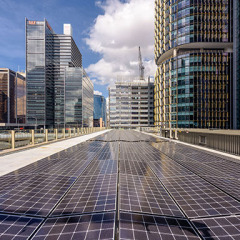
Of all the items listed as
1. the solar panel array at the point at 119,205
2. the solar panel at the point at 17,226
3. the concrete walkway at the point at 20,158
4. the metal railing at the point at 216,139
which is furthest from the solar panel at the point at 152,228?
the metal railing at the point at 216,139

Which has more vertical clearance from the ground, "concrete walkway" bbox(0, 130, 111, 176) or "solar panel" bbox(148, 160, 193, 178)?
"solar panel" bbox(148, 160, 193, 178)

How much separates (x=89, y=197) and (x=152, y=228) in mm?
2205

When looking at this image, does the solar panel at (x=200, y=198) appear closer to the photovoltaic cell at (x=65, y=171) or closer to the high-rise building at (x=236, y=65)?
the photovoltaic cell at (x=65, y=171)

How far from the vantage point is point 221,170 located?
719 centimetres

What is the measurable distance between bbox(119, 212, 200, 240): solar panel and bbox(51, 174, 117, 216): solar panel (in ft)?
2.15

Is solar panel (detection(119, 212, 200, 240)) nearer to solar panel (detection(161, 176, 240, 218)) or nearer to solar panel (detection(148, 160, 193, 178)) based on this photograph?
solar panel (detection(161, 176, 240, 218))

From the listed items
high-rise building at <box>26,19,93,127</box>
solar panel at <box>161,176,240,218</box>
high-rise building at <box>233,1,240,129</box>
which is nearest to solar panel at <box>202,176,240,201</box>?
solar panel at <box>161,176,240,218</box>

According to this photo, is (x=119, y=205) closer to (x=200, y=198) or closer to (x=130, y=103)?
(x=200, y=198)

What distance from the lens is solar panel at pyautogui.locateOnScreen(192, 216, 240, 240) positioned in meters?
2.87

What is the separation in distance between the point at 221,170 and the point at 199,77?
6512cm

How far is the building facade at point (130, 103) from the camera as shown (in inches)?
4641

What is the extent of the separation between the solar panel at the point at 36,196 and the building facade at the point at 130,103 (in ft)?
368

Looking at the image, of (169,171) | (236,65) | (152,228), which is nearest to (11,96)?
(169,171)

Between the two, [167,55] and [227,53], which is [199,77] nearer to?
[227,53]
